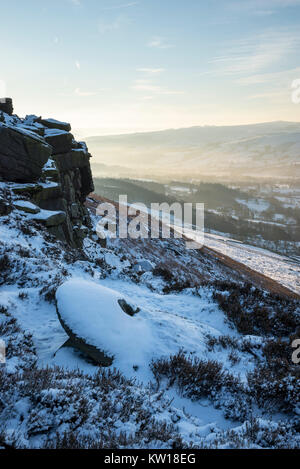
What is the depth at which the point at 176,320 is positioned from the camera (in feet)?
24.6

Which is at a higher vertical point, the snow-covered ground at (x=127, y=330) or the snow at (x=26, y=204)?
the snow at (x=26, y=204)

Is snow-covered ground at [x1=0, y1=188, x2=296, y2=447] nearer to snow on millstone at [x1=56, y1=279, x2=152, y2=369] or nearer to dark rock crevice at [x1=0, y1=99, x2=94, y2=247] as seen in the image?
snow on millstone at [x1=56, y1=279, x2=152, y2=369]

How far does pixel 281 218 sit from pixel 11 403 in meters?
195

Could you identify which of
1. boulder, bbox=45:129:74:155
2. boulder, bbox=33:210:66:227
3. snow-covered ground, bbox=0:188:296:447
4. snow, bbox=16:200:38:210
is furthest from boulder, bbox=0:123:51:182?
boulder, bbox=45:129:74:155

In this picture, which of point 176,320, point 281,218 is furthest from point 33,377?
point 281,218

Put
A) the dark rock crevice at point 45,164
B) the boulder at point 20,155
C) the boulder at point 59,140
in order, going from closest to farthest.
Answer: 1. the boulder at point 20,155
2. the dark rock crevice at point 45,164
3. the boulder at point 59,140

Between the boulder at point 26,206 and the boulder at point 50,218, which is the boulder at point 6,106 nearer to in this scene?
the boulder at point 26,206

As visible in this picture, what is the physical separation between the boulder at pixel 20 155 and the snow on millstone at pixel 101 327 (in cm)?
1116

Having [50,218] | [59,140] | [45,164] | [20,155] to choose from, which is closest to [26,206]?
[50,218]

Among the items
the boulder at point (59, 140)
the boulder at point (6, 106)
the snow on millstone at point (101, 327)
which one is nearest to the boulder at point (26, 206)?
the boulder at point (59, 140)

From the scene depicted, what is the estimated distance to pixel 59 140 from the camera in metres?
20.1

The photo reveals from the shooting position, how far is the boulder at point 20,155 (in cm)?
1409

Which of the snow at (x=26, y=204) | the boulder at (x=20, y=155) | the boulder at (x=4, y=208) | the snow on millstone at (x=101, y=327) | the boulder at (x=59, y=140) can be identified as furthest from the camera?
the boulder at (x=59, y=140)
